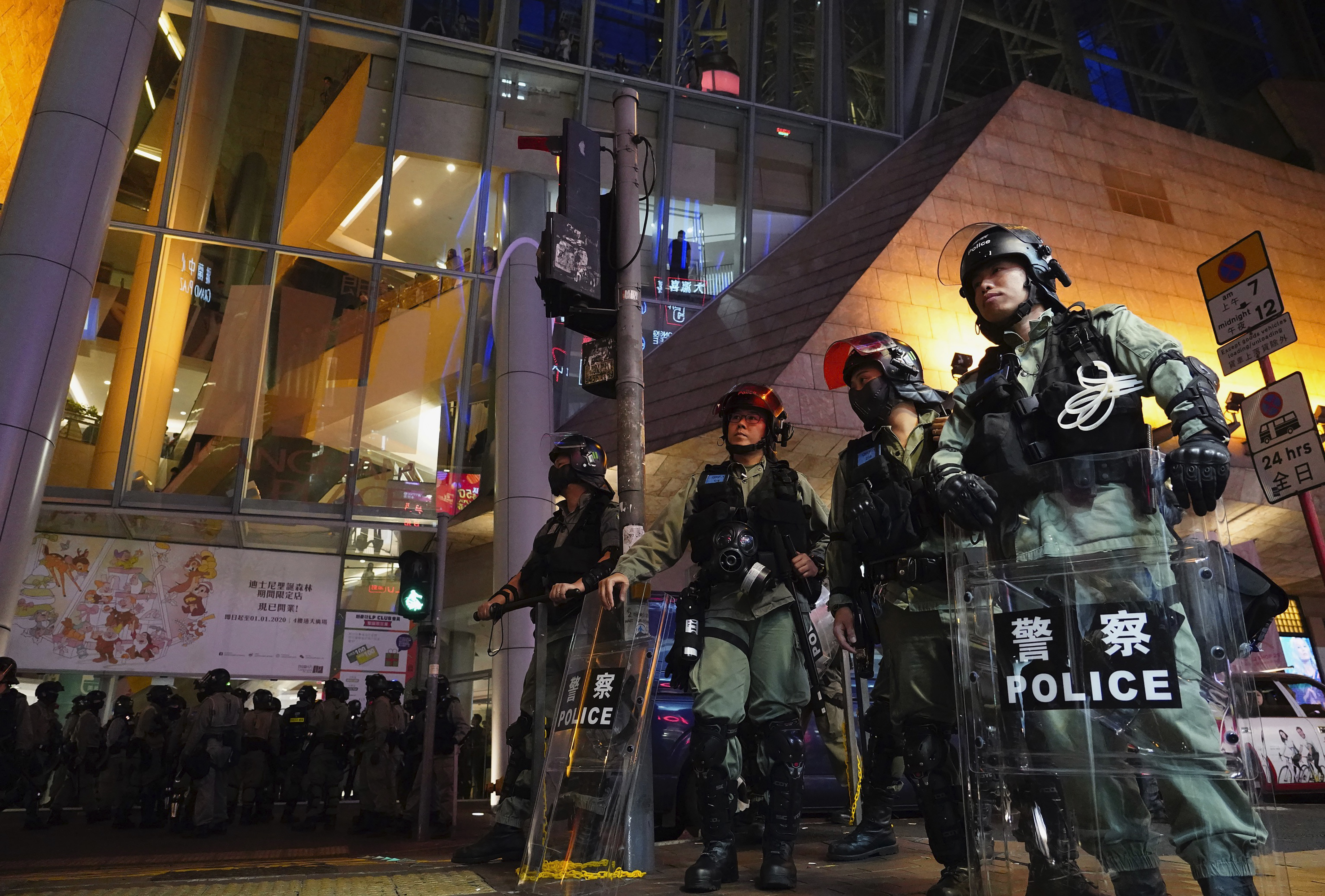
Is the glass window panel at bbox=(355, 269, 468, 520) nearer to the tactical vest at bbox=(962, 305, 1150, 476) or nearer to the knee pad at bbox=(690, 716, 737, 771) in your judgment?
the knee pad at bbox=(690, 716, 737, 771)

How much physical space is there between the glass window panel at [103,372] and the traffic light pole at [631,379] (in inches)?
392

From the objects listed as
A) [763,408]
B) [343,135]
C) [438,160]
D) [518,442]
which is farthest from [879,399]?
[343,135]

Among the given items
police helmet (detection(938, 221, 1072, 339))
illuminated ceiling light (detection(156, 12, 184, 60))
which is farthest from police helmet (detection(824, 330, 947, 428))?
illuminated ceiling light (detection(156, 12, 184, 60))

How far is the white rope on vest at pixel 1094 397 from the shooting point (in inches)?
98.6

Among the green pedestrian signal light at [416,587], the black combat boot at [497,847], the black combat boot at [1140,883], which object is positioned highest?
the green pedestrian signal light at [416,587]

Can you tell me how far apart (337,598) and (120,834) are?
16.4 feet

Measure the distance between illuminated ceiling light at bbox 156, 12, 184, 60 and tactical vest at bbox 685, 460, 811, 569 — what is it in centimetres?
Answer: 1329

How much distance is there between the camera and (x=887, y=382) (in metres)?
4.07

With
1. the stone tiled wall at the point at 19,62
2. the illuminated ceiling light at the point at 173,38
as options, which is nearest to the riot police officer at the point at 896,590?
the illuminated ceiling light at the point at 173,38

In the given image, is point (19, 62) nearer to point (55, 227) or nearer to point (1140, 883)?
point (55, 227)

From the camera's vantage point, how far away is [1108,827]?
2074 millimetres

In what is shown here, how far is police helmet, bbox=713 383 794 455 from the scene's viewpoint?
4215mm

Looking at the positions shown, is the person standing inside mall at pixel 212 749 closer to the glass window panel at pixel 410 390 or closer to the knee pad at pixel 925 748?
the glass window panel at pixel 410 390

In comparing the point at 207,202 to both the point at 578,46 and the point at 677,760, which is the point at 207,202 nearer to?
the point at 578,46
